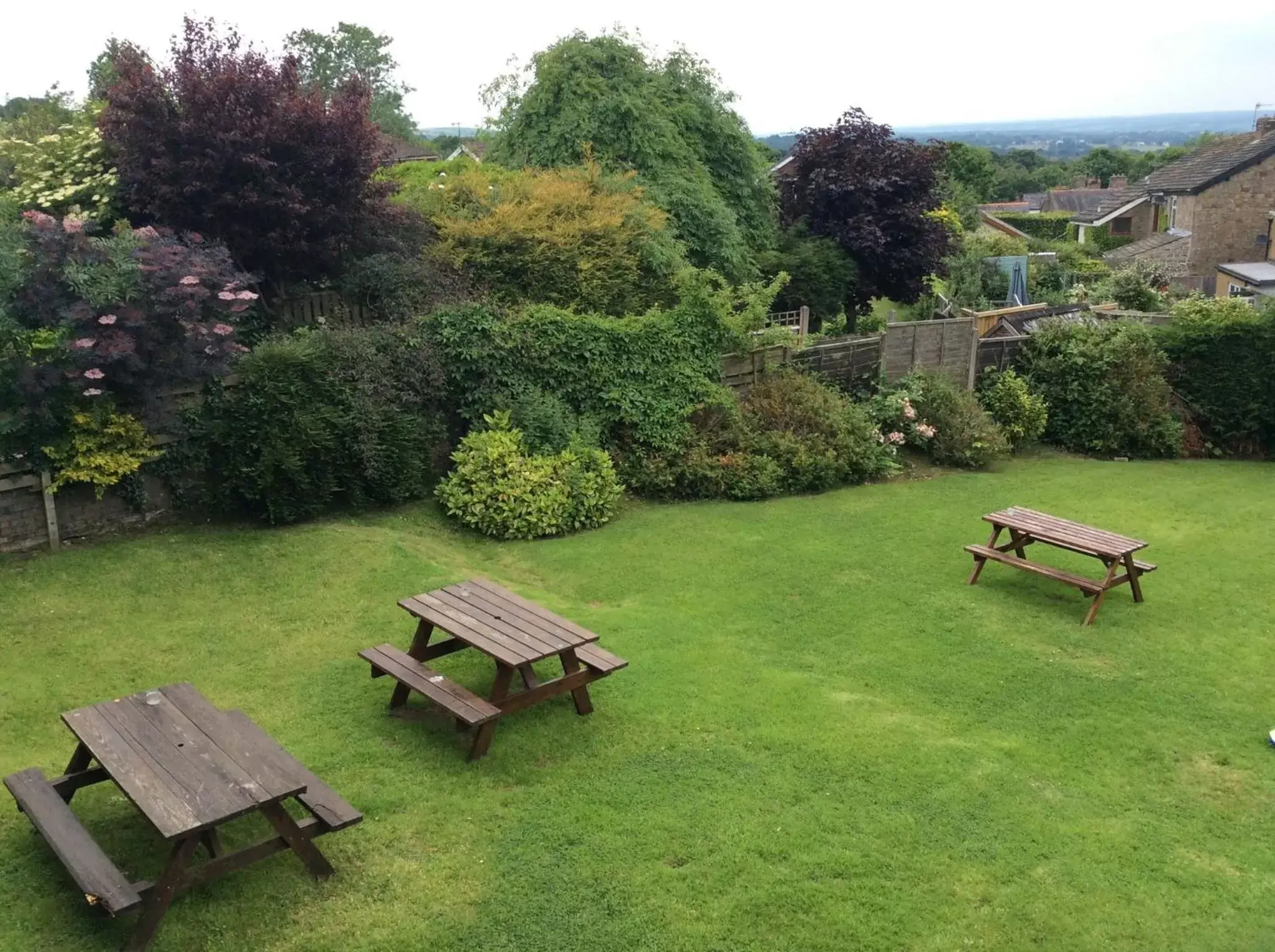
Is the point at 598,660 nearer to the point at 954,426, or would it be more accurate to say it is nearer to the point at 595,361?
the point at 595,361

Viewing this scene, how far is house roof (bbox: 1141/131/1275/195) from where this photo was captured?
32.5 meters

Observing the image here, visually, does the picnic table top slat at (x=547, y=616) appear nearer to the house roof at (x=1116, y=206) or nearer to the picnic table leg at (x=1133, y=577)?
the picnic table leg at (x=1133, y=577)

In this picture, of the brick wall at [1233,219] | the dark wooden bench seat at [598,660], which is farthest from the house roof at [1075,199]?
the dark wooden bench seat at [598,660]

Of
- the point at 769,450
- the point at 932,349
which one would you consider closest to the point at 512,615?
the point at 769,450

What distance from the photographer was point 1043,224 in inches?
2143

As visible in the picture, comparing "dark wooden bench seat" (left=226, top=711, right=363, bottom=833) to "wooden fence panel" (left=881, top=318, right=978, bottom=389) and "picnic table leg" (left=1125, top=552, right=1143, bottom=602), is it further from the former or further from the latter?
"wooden fence panel" (left=881, top=318, right=978, bottom=389)

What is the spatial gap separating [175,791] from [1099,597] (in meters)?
7.87

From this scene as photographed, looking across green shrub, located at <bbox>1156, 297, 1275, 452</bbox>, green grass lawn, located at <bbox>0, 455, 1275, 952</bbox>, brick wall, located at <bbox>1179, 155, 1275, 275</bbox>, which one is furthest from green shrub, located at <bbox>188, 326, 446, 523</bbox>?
brick wall, located at <bbox>1179, 155, 1275, 275</bbox>

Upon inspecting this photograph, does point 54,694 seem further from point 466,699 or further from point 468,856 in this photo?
point 468,856

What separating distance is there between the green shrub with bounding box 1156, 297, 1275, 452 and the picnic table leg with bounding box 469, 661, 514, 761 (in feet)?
47.6

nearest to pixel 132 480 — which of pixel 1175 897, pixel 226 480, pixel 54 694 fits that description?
pixel 226 480

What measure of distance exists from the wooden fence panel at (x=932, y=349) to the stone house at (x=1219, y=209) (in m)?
20.0

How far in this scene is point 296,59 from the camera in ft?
40.4

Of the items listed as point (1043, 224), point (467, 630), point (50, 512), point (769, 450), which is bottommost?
point (769, 450)
